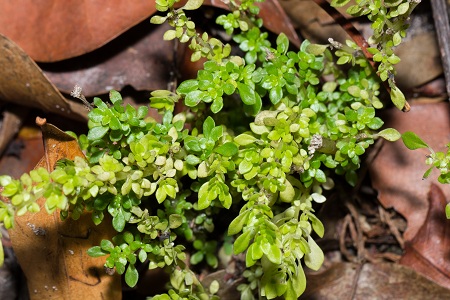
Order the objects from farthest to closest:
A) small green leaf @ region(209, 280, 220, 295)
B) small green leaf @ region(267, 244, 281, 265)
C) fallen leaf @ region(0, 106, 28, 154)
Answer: fallen leaf @ region(0, 106, 28, 154)
small green leaf @ region(209, 280, 220, 295)
small green leaf @ region(267, 244, 281, 265)

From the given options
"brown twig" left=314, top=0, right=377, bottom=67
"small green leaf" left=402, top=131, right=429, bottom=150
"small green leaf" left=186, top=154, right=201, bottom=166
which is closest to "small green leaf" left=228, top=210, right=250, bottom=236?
"small green leaf" left=186, top=154, right=201, bottom=166

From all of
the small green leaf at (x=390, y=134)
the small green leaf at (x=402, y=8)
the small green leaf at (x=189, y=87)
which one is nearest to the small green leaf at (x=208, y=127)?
the small green leaf at (x=189, y=87)

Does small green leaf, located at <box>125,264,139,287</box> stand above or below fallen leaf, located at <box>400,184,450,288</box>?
above

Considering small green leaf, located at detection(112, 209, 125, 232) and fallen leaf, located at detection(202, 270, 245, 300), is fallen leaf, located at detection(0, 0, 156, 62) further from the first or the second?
fallen leaf, located at detection(202, 270, 245, 300)

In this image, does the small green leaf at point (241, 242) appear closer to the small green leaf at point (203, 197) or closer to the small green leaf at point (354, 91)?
the small green leaf at point (203, 197)

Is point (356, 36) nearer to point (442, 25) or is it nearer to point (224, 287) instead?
point (442, 25)

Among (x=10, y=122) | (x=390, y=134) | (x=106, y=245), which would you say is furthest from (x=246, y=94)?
(x=10, y=122)
